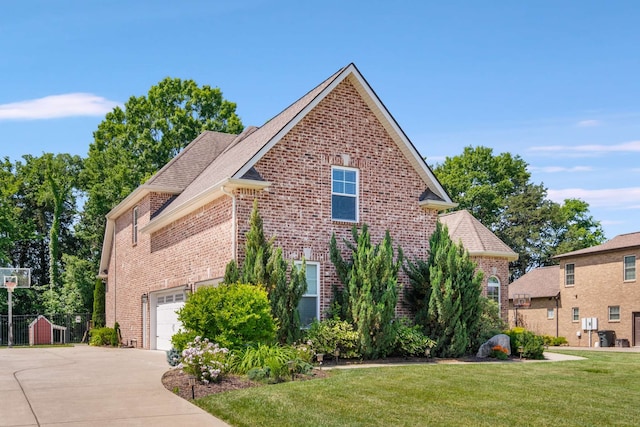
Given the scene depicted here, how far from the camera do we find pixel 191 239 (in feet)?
76.4

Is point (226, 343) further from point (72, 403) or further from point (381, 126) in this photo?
point (381, 126)

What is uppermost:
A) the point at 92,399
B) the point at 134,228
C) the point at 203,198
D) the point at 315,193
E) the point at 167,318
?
the point at 315,193

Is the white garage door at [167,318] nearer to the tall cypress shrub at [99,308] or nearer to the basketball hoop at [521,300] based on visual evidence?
the tall cypress shrub at [99,308]

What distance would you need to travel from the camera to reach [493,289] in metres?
32.8

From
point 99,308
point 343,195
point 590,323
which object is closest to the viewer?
point 343,195

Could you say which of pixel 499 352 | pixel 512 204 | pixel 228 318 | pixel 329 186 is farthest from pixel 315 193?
pixel 512 204

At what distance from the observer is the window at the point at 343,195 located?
21188 mm

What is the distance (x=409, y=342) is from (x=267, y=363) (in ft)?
22.1

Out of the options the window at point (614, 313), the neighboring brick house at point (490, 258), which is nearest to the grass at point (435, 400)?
the neighboring brick house at point (490, 258)

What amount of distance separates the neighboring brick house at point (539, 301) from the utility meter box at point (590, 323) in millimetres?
3920

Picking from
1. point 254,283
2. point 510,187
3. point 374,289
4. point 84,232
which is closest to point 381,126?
point 374,289

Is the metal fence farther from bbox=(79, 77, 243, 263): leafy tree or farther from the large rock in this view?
the large rock

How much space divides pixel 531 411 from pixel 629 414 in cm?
150

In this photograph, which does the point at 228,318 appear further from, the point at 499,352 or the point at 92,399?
the point at 499,352
